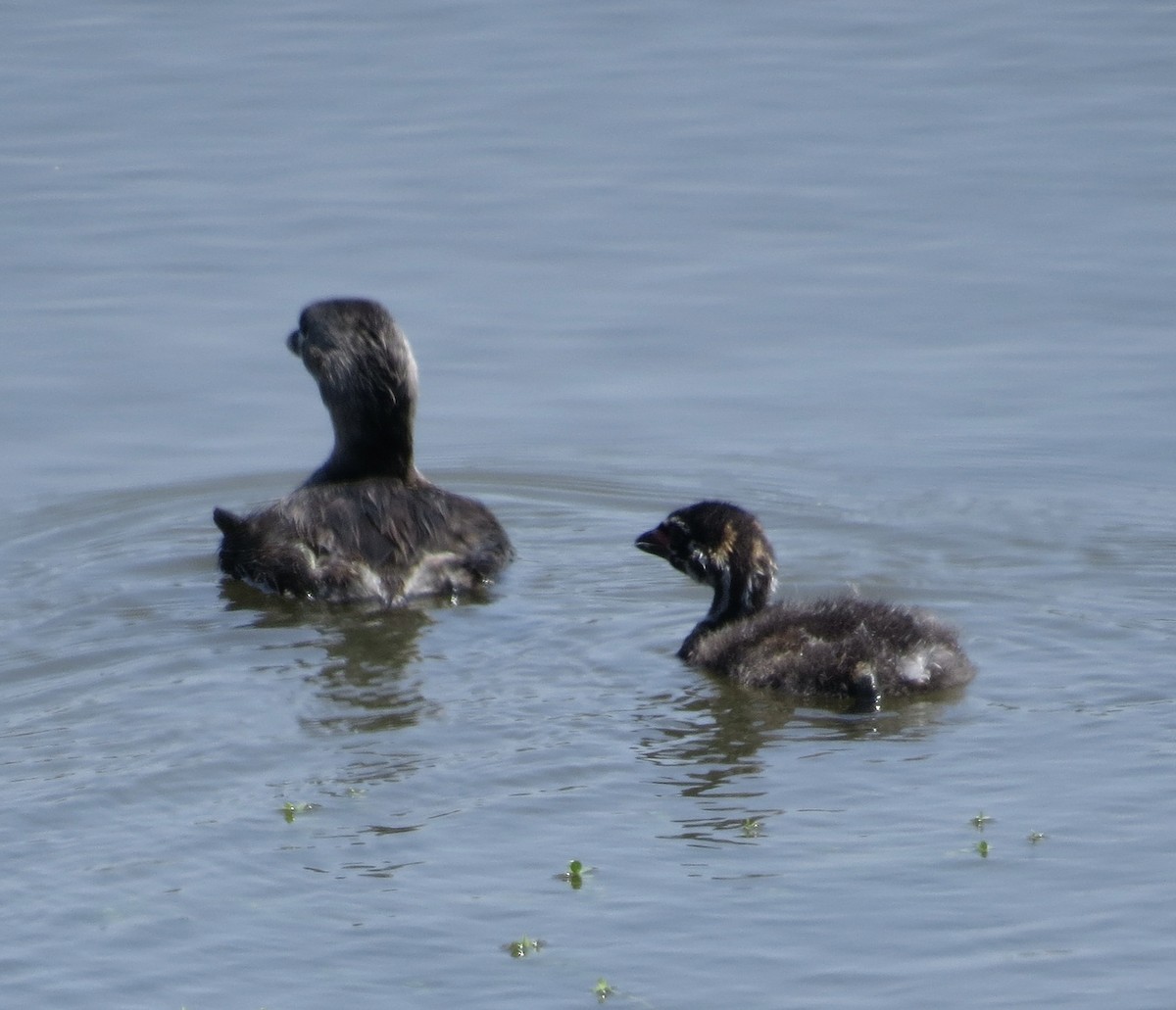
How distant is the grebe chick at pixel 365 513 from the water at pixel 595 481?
0.17 metres

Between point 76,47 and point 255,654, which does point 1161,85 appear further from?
point 255,654

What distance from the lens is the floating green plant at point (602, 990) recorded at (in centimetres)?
622

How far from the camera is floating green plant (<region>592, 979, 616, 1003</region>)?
6219mm

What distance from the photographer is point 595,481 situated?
12.2m

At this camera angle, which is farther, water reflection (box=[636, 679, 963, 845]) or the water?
water reflection (box=[636, 679, 963, 845])

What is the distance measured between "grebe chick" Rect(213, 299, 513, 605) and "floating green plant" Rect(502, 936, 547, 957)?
3.83 metres

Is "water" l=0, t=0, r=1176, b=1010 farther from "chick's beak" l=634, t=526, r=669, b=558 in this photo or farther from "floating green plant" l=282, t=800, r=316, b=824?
"chick's beak" l=634, t=526, r=669, b=558

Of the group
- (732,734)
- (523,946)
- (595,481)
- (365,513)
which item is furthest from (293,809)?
(595,481)

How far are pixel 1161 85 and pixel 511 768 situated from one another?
481 inches

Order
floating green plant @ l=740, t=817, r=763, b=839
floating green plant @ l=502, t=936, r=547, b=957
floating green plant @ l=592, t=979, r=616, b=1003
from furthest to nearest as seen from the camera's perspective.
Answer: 1. floating green plant @ l=740, t=817, r=763, b=839
2. floating green plant @ l=502, t=936, r=547, b=957
3. floating green plant @ l=592, t=979, r=616, b=1003

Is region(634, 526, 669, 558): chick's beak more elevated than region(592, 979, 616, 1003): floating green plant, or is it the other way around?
region(634, 526, 669, 558): chick's beak

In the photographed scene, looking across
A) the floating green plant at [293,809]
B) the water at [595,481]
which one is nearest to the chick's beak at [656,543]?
the water at [595,481]

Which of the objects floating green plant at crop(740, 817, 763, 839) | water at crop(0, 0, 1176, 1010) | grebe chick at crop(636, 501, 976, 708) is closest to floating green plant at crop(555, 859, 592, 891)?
water at crop(0, 0, 1176, 1010)

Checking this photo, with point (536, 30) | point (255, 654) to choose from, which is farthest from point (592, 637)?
point (536, 30)
